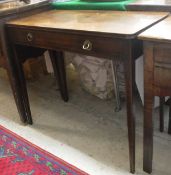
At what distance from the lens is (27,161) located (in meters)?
1.34

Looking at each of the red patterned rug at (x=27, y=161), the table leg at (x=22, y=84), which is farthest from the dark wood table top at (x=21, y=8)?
the red patterned rug at (x=27, y=161)

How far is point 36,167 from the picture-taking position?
4.25ft

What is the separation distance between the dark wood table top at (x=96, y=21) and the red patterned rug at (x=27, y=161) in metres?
0.66

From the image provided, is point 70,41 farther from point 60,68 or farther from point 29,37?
point 60,68

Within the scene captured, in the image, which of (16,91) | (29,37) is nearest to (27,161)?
(16,91)

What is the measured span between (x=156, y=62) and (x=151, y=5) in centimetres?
46

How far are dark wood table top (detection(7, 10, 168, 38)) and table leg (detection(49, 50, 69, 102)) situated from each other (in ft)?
1.08

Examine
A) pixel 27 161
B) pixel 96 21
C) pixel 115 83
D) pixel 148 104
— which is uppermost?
pixel 96 21

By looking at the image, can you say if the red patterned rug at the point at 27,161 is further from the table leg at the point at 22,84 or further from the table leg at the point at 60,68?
the table leg at the point at 60,68

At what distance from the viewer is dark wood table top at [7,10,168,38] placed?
99cm

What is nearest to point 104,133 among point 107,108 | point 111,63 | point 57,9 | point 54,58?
point 107,108

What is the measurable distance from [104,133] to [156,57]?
0.72 m

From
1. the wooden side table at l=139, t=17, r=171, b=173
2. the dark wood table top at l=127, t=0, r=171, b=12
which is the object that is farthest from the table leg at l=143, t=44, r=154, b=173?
the dark wood table top at l=127, t=0, r=171, b=12

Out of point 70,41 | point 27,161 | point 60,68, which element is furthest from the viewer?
point 60,68
